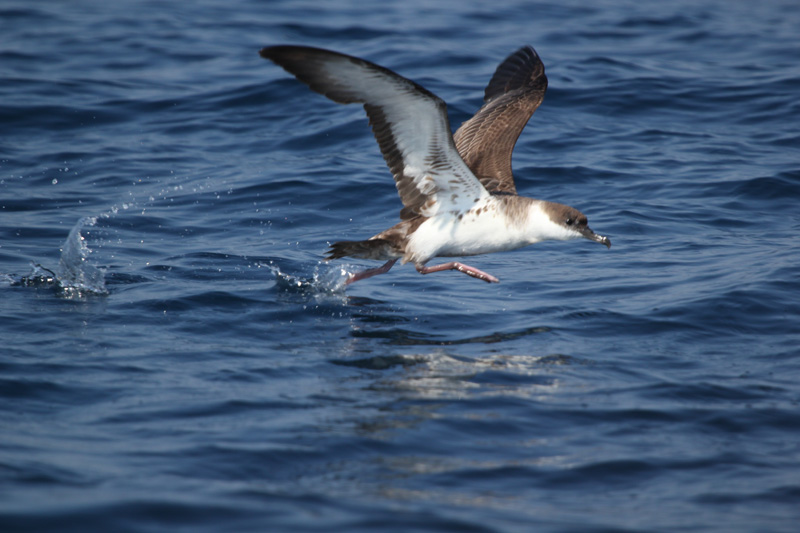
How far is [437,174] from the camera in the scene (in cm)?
700

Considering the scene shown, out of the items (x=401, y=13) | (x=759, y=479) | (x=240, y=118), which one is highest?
(x=401, y=13)

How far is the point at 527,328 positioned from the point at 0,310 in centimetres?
413

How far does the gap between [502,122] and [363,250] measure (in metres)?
2.02

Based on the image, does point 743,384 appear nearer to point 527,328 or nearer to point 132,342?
point 527,328

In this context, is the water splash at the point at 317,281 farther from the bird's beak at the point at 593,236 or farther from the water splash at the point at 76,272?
the bird's beak at the point at 593,236

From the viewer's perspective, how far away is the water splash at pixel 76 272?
7.22 metres

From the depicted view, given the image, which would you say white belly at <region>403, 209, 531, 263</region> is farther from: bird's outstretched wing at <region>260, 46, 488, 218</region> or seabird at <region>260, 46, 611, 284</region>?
bird's outstretched wing at <region>260, 46, 488, 218</region>

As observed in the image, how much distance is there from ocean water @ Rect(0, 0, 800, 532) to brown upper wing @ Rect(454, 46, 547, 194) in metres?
1.06

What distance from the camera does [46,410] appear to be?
5.09 m

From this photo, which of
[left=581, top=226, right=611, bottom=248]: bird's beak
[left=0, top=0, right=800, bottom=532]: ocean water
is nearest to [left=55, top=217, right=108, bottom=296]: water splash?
[left=0, top=0, right=800, bottom=532]: ocean water

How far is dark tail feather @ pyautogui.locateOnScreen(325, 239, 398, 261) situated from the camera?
22.6 feet

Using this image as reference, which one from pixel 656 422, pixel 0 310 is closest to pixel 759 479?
pixel 656 422

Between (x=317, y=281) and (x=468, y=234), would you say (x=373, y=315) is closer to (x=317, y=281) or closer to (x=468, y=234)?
Result: (x=317, y=281)

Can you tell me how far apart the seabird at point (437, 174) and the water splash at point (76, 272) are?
2077 millimetres
